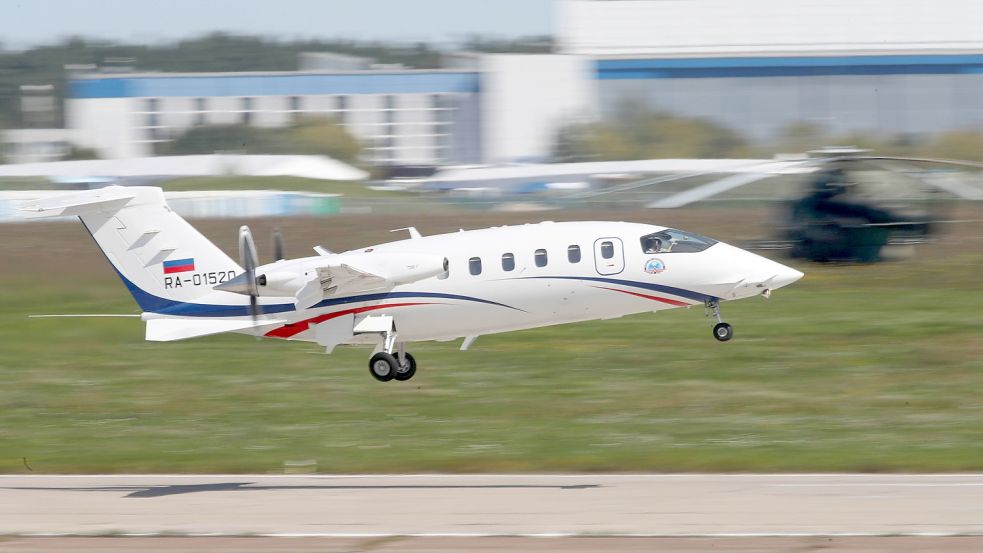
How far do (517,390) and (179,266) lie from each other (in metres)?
11.4

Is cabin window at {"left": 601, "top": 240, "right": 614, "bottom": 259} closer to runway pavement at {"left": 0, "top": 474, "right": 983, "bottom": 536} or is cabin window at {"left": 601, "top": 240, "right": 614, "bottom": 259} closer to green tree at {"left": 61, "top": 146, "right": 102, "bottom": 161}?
runway pavement at {"left": 0, "top": 474, "right": 983, "bottom": 536}

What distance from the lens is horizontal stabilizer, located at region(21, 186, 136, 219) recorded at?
25688 mm

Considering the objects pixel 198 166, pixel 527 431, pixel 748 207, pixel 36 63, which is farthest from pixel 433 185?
pixel 36 63

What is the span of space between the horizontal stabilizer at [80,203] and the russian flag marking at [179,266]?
64.7 inches

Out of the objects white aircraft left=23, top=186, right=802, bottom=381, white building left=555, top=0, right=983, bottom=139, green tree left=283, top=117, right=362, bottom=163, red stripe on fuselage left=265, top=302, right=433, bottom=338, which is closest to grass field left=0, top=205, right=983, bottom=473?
red stripe on fuselage left=265, top=302, right=433, bottom=338

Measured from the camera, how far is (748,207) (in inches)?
2148

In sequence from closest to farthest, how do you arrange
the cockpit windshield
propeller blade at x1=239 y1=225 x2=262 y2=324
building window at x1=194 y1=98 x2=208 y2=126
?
propeller blade at x1=239 y1=225 x2=262 y2=324 < the cockpit windshield < building window at x1=194 y1=98 x2=208 y2=126

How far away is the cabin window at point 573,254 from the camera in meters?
26.8

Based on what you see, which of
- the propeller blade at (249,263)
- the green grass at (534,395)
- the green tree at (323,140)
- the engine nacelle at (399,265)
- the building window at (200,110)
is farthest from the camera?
the building window at (200,110)

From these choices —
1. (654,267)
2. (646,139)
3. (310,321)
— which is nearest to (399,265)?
(310,321)

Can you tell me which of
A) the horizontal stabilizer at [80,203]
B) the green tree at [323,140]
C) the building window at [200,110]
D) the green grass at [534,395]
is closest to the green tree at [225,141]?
the green tree at [323,140]

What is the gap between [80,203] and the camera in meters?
26.7

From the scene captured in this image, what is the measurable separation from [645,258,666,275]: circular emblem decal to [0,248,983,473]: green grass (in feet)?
13.7

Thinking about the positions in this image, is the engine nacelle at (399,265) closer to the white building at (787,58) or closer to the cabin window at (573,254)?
the cabin window at (573,254)
